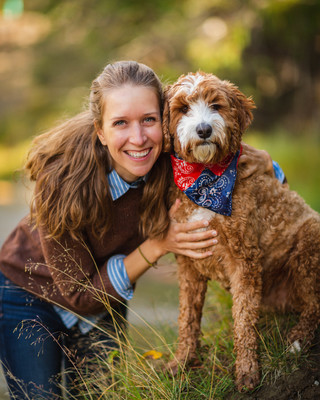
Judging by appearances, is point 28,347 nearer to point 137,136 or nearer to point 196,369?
point 196,369

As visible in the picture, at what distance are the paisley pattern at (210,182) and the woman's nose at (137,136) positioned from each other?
→ 0.78 feet

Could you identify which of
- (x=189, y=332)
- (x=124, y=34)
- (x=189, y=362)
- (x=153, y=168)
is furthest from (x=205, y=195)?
(x=124, y=34)

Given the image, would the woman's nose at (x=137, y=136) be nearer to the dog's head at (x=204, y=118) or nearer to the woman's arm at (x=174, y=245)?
the dog's head at (x=204, y=118)

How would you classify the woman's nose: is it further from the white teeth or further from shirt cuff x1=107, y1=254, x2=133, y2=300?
shirt cuff x1=107, y1=254, x2=133, y2=300

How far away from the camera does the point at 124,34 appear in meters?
10.3

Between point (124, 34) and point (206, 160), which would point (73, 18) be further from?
point (206, 160)

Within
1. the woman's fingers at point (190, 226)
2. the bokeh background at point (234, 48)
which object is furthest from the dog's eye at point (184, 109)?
the bokeh background at point (234, 48)

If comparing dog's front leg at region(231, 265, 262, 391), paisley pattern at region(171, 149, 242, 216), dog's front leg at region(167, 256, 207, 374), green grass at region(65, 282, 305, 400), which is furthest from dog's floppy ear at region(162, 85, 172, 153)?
green grass at region(65, 282, 305, 400)

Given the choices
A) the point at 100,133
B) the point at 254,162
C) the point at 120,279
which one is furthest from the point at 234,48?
the point at 120,279

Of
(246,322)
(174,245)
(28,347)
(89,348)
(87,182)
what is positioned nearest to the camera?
(246,322)

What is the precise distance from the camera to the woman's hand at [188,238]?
9.27 feet

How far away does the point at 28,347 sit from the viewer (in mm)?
3189

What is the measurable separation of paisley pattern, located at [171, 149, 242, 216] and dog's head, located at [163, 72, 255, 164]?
100 mm

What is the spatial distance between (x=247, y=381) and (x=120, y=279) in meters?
1.04
